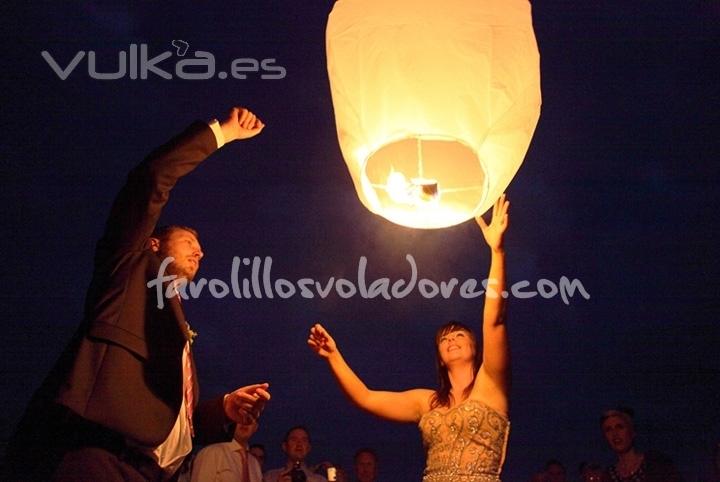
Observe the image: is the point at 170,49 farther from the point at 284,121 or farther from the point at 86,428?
the point at 86,428

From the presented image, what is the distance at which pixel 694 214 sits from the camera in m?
7.95

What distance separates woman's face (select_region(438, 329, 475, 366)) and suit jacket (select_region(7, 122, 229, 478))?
148 cm

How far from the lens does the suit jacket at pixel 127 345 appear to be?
1.94 meters

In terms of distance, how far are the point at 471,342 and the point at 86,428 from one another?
181cm

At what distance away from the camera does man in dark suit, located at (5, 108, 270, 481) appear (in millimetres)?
1923

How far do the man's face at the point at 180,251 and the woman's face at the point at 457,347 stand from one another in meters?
1.27

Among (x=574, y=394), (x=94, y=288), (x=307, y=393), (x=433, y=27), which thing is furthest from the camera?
(x=574, y=394)

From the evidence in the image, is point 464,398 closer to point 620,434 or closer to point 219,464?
point 620,434

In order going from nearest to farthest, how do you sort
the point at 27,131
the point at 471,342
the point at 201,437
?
the point at 201,437 < the point at 471,342 < the point at 27,131

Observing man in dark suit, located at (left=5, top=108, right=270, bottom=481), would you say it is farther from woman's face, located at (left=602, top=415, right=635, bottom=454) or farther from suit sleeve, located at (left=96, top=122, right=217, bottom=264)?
woman's face, located at (left=602, top=415, right=635, bottom=454)

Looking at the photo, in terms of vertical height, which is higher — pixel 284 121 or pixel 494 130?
pixel 284 121

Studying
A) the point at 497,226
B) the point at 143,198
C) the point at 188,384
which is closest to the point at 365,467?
the point at 497,226

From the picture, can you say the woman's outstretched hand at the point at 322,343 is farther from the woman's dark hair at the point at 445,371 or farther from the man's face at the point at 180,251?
the man's face at the point at 180,251

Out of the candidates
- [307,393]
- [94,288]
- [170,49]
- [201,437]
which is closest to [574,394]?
[307,393]
